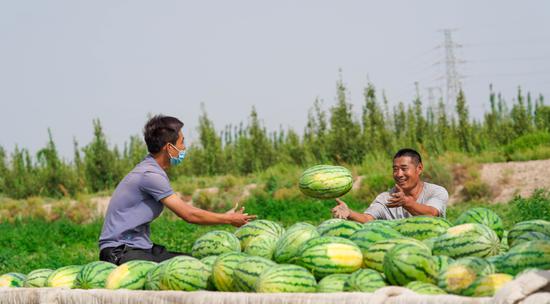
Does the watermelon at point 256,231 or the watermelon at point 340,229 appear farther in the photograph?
the watermelon at point 256,231

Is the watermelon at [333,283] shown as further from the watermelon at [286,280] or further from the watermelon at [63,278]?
the watermelon at [63,278]

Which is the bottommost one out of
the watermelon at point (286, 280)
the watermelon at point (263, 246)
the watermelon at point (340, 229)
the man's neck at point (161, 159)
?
the watermelon at point (286, 280)

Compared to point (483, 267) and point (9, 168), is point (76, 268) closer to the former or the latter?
point (483, 267)

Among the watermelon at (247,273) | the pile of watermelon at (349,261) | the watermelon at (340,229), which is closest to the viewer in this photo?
the pile of watermelon at (349,261)

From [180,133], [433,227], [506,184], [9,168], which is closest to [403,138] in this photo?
[506,184]

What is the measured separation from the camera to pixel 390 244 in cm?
409

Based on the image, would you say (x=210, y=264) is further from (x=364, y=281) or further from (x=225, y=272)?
(x=364, y=281)

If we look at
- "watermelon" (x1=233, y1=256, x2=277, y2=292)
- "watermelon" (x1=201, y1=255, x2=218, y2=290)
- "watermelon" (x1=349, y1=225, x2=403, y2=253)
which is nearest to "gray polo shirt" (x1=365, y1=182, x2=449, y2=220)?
"watermelon" (x1=349, y1=225, x2=403, y2=253)

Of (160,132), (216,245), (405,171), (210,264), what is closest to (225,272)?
(210,264)

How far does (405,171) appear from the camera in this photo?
6785 mm

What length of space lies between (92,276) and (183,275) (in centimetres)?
66

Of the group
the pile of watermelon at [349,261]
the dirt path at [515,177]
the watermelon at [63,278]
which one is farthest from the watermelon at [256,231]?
the dirt path at [515,177]

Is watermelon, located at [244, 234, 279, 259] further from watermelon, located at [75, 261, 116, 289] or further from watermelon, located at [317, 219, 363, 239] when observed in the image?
watermelon, located at [75, 261, 116, 289]

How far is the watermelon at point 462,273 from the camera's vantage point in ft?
11.9
